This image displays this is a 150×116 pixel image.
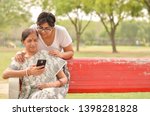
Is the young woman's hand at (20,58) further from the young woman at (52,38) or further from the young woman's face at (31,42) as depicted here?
the young woman's face at (31,42)

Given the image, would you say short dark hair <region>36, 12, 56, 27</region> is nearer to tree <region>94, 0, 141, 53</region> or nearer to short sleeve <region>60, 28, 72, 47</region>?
short sleeve <region>60, 28, 72, 47</region>

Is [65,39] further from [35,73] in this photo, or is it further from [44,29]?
[35,73]

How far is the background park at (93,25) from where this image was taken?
98.7 ft

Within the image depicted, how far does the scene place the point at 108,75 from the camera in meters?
5.61

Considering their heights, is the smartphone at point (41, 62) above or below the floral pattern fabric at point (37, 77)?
above

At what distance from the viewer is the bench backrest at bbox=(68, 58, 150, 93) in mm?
5566

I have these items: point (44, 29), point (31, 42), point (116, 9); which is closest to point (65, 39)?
A: point (44, 29)

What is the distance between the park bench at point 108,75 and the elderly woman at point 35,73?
0.61 m

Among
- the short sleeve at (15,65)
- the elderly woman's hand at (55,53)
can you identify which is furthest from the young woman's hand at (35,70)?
the elderly woman's hand at (55,53)

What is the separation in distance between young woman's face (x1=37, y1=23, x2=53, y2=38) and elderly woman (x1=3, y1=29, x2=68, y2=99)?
0.34ft

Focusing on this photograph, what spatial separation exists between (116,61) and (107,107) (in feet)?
4.84

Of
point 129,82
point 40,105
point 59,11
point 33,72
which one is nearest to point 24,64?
point 33,72

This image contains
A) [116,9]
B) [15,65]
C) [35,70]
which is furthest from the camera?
[116,9]

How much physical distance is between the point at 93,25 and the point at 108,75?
269 feet
